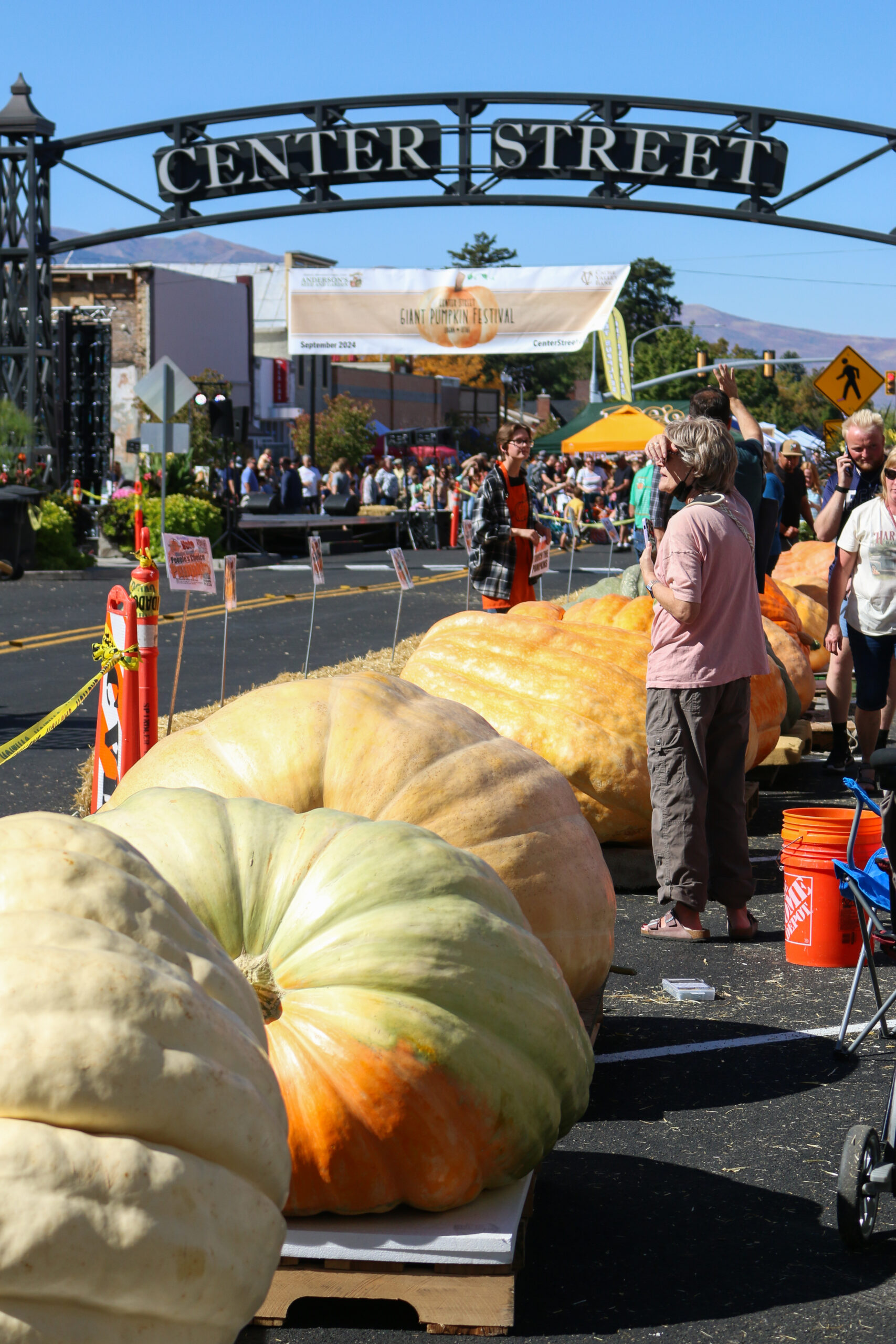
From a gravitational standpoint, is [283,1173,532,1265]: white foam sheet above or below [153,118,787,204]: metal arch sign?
below

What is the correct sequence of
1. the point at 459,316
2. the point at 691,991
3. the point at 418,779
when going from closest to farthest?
the point at 418,779 → the point at 691,991 → the point at 459,316

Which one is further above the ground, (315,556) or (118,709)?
(315,556)

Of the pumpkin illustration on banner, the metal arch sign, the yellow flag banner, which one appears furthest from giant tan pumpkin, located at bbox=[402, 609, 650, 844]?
the yellow flag banner

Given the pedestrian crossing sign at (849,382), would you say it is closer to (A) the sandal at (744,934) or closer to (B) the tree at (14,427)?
(B) the tree at (14,427)

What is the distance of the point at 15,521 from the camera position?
2209 centimetres

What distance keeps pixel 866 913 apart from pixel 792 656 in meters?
5.40

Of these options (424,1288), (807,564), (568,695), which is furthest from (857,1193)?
(807,564)

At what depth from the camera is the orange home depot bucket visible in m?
5.41

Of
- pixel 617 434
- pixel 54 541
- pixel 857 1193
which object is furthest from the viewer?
pixel 617 434

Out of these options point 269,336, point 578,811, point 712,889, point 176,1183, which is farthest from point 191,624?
point 269,336

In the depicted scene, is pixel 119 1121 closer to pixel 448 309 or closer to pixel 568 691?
pixel 568 691

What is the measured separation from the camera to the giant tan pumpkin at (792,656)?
931cm

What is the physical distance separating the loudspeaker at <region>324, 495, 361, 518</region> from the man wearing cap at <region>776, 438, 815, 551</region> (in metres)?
18.4

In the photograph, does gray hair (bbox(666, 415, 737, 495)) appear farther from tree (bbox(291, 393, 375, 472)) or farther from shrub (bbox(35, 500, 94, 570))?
tree (bbox(291, 393, 375, 472))
